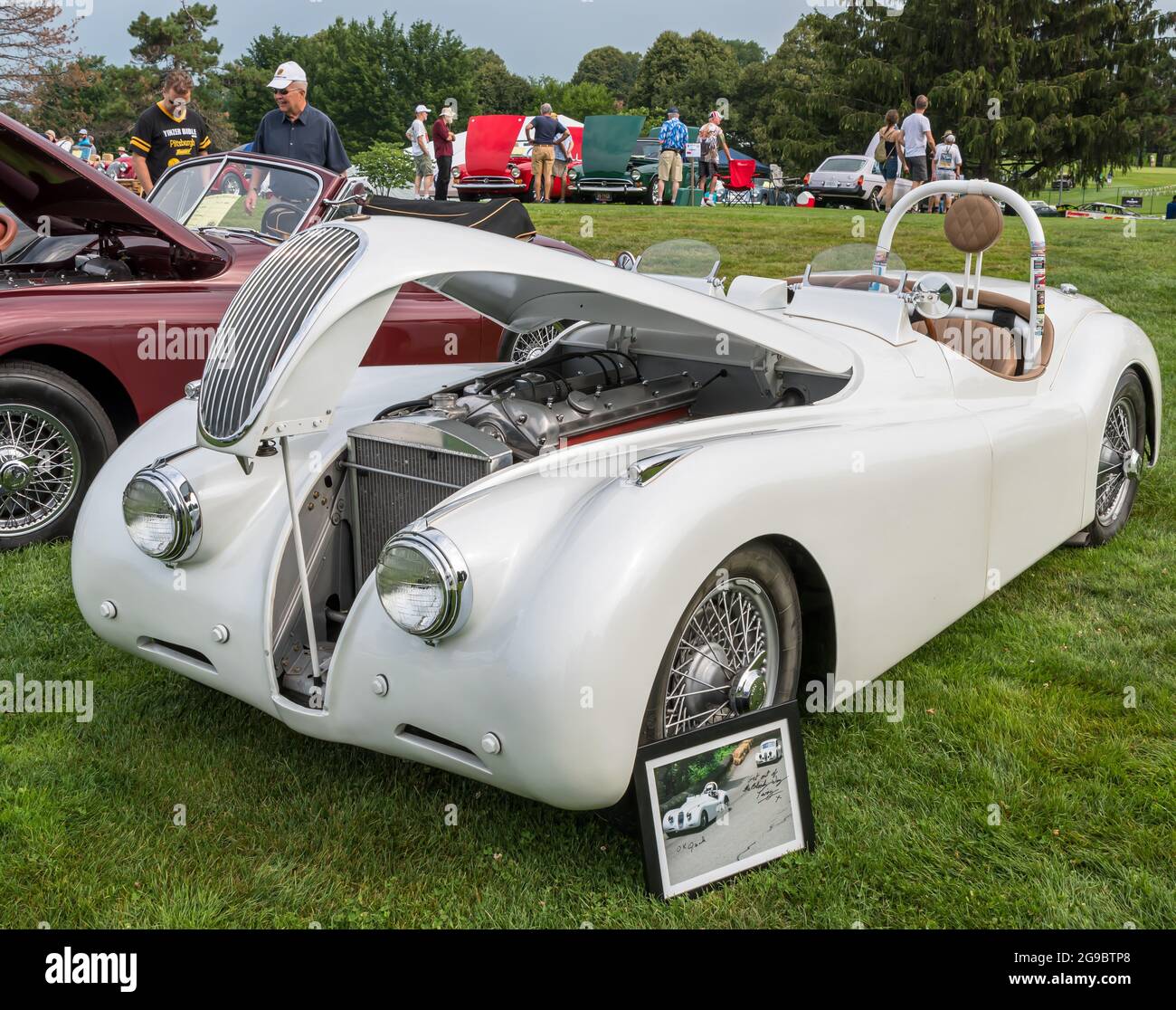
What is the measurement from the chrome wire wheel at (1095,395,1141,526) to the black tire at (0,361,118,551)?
4.47m

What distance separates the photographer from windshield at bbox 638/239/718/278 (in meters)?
4.14

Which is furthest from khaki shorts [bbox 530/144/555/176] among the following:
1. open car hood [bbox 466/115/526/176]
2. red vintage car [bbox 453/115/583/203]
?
open car hood [bbox 466/115/526/176]

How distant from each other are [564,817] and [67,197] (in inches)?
160

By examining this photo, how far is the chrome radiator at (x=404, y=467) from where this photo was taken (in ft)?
9.73

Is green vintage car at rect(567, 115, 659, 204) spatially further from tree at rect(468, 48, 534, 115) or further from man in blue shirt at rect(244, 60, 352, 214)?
tree at rect(468, 48, 534, 115)

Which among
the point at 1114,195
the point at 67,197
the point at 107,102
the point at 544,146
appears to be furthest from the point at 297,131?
the point at 107,102

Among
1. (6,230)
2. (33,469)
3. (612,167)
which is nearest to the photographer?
(33,469)

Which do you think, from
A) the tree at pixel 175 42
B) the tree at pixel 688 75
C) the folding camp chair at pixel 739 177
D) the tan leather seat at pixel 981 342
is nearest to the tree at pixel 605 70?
the tree at pixel 688 75

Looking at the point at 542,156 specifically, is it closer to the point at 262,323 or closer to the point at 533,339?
the point at 533,339

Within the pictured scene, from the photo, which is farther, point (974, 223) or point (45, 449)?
point (45, 449)

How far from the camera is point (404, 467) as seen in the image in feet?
10.1
